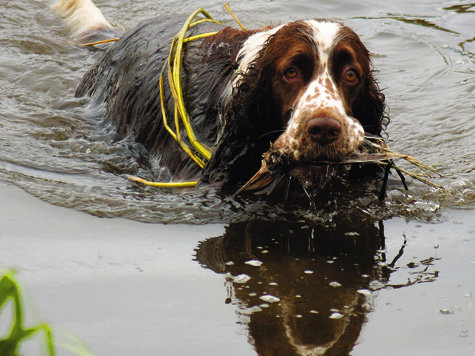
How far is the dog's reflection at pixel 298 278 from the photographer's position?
→ 8.56 feet

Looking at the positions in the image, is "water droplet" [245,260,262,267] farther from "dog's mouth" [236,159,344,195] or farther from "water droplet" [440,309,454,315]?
"water droplet" [440,309,454,315]

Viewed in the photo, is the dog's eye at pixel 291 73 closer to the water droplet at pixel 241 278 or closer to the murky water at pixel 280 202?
the murky water at pixel 280 202

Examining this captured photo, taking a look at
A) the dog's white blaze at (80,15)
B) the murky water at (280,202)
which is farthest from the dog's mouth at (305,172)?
the dog's white blaze at (80,15)

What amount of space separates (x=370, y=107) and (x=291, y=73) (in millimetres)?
635

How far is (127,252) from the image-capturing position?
3320mm

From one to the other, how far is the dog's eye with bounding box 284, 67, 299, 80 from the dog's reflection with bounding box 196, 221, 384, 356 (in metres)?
→ 0.75

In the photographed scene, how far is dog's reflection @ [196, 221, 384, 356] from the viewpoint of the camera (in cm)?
261

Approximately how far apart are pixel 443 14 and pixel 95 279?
21.1 ft

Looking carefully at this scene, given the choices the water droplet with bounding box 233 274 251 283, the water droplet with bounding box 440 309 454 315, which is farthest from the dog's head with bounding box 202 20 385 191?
the water droplet with bounding box 440 309 454 315

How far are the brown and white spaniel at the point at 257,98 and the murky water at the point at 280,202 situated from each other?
246 mm

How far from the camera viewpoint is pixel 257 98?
12.8ft

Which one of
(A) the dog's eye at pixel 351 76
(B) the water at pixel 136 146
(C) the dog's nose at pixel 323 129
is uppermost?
(A) the dog's eye at pixel 351 76

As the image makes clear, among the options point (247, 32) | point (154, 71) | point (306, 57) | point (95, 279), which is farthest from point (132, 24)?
point (95, 279)

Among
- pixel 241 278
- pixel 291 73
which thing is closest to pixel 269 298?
pixel 241 278
